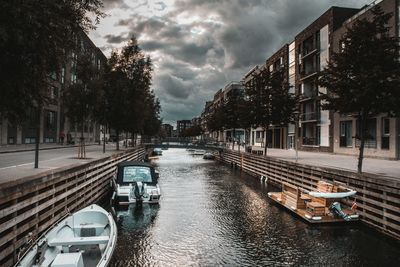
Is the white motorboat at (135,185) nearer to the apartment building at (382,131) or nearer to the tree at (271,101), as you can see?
the apartment building at (382,131)

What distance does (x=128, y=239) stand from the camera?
41.4 feet

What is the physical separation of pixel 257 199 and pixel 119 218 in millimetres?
8454

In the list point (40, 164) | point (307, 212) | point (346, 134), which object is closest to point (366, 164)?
point (307, 212)

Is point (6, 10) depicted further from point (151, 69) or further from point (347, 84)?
point (151, 69)

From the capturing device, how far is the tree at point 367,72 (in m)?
17.1

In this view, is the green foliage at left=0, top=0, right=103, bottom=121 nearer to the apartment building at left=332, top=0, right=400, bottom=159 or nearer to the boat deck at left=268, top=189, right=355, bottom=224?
the boat deck at left=268, top=189, right=355, bottom=224

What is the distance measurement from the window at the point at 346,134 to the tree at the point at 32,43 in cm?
3387

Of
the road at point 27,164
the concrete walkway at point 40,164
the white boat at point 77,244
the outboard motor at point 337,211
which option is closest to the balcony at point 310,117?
the concrete walkway at point 40,164

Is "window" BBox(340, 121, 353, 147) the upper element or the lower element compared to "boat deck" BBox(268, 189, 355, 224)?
upper

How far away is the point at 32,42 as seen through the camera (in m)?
8.74

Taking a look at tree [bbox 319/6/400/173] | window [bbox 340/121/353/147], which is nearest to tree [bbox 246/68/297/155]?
window [bbox 340/121/353/147]

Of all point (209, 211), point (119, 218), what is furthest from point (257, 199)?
point (119, 218)

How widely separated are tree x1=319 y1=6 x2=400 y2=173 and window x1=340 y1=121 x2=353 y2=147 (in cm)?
2164

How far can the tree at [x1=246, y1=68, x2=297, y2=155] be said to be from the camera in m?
35.5
